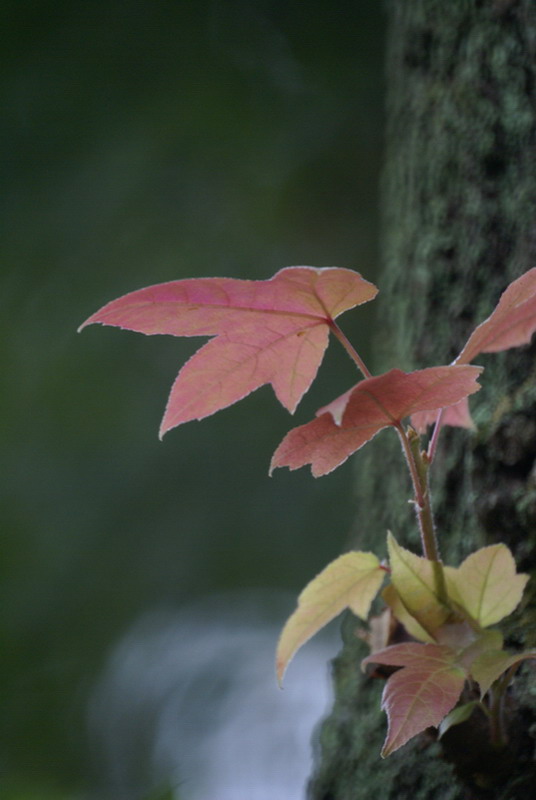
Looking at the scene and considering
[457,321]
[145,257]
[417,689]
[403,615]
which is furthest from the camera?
[145,257]

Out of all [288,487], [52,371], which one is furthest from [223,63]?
[288,487]

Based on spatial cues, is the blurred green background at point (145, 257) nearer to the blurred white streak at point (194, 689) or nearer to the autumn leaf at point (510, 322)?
the blurred white streak at point (194, 689)

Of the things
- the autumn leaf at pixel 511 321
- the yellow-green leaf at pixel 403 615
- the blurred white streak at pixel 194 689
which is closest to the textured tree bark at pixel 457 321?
the yellow-green leaf at pixel 403 615

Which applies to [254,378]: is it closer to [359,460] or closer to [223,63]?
[359,460]

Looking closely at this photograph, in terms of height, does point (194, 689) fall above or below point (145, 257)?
below

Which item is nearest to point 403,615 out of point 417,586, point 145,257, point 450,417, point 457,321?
point 417,586

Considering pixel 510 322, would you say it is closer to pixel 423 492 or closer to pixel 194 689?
pixel 423 492

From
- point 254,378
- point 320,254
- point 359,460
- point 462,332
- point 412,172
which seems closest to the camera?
point 254,378
